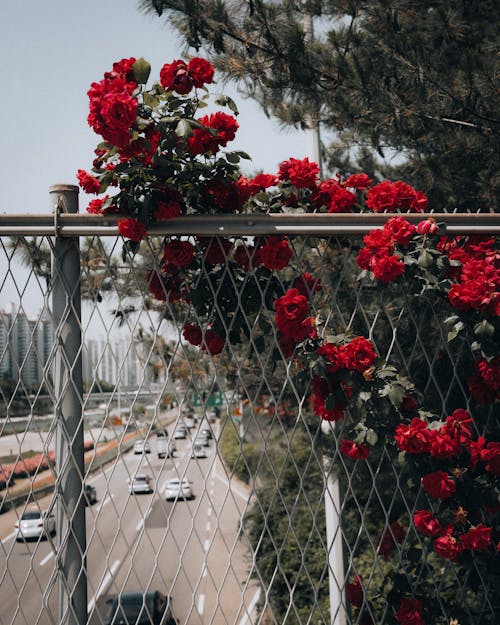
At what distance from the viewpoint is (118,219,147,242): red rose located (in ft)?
5.98

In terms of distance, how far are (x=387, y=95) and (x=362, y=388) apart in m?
2.62

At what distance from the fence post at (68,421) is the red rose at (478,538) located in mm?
1116

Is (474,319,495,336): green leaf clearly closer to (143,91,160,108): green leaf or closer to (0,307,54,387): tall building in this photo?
(143,91,160,108): green leaf

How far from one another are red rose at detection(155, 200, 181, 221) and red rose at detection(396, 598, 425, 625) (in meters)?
1.41

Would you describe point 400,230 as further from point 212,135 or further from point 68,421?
point 68,421

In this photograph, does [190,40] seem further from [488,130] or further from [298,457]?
[298,457]

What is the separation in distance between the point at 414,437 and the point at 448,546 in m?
0.36

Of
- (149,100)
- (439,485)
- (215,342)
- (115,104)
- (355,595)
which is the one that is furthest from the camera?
(355,595)

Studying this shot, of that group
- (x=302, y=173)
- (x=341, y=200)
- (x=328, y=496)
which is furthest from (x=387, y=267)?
(x=328, y=496)

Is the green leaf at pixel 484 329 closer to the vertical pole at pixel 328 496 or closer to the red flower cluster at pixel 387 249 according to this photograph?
the red flower cluster at pixel 387 249

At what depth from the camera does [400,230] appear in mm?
1951

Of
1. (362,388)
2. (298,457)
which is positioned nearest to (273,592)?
(298,457)

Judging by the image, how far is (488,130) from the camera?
12.0 ft

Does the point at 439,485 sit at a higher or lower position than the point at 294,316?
lower
